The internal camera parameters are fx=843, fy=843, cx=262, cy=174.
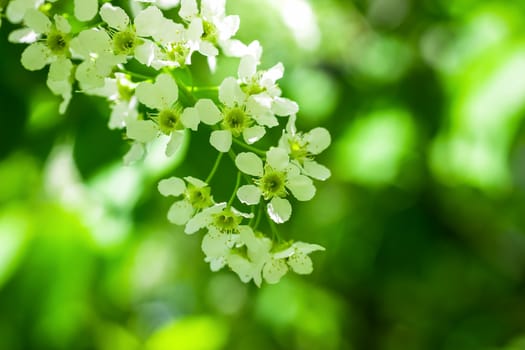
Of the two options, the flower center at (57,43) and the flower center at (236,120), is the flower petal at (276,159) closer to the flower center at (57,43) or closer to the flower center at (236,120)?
the flower center at (236,120)

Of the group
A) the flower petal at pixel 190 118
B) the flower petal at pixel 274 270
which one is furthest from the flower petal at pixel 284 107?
the flower petal at pixel 274 270

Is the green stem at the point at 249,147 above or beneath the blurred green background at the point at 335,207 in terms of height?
above

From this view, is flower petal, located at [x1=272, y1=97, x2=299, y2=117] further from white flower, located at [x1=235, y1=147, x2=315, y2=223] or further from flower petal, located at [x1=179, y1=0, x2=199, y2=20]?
flower petal, located at [x1=179, y1=0, x2=199, y2=20]

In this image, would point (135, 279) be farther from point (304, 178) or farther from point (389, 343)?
point (304, 178)

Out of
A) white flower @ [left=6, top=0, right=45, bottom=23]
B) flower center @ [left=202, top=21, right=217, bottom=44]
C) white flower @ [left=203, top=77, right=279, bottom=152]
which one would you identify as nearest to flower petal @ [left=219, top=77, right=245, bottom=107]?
white flower @ [left=203, top=77, right=279, bottom=152]

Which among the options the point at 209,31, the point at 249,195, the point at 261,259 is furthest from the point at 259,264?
the point at 209,31

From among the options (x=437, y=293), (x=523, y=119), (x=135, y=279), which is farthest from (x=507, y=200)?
(x=135, y=279)

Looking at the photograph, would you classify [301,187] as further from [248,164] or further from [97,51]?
[97,51]
